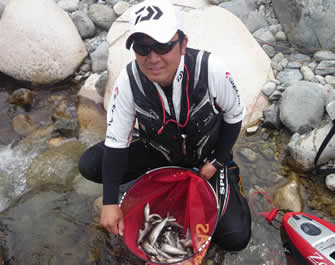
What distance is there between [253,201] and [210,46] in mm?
3091

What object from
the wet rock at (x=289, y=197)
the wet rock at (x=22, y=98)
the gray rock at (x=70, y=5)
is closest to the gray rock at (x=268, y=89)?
the wet rock at (x=289, y=197)

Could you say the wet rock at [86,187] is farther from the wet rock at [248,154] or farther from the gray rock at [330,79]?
the gray rock at [330,79]

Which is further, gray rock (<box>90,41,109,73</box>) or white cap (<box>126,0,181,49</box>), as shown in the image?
gray rock (<box>90,41,109,73</box>)

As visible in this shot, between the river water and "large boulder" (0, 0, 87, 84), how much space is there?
2406 millimetres

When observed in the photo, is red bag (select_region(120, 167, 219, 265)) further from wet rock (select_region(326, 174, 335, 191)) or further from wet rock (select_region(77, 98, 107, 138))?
wet rock (select_region(77, 98, 107, 138))

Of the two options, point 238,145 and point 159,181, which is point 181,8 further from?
point 159,181

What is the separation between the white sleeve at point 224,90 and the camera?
8.77ft

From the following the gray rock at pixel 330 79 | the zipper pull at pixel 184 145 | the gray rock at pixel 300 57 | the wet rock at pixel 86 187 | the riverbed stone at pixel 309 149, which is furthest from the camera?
the gray rock at pixel 300 57

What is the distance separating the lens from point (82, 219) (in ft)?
12.7

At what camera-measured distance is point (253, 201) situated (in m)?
3.96

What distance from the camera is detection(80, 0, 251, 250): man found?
227cm

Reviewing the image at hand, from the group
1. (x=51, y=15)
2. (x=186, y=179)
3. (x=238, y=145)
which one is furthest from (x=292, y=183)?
(x=51, y=15)

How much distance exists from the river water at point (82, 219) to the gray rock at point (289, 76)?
1.09 m

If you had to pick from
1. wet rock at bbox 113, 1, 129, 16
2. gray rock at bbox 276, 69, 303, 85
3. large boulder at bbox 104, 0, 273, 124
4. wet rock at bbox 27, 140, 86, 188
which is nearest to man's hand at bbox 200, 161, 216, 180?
large boulder at bbox 104, 0, 273, 124
